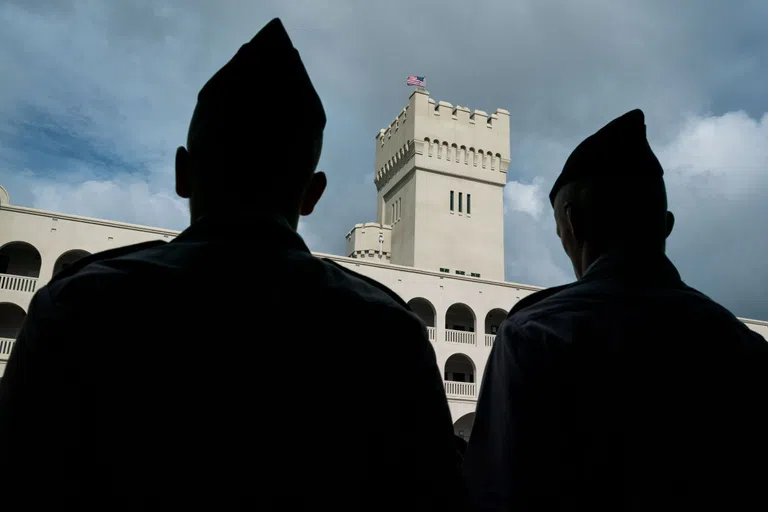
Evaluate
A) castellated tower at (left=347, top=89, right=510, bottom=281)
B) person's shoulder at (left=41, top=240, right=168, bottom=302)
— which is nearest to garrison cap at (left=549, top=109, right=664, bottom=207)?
person's shoulder at (left=41, top=240, right=168, bottom=302)

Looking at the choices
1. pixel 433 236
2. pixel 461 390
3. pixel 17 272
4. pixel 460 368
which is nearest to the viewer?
pixel 17 272

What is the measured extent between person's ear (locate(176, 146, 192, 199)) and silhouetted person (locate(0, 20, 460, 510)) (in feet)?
0.32

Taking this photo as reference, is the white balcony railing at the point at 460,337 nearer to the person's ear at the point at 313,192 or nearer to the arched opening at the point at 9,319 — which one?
the arched opening at the point at 9,319

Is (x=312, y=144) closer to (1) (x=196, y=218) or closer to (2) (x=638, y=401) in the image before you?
(1) (x=196, y=218)

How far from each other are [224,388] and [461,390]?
2675cm

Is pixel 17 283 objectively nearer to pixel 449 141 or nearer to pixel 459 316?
pixel 459 316

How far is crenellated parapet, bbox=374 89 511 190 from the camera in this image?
129ft

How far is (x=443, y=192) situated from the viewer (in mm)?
39375

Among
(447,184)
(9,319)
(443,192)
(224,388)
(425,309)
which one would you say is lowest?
(224,388)

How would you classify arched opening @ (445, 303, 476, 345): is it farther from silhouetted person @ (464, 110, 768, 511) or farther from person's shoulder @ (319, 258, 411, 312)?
person's shoulder @ (319, 258, 411, 312)

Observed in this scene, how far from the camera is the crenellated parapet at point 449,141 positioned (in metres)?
39.4

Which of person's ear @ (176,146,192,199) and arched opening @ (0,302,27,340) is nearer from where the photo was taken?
person's ear @ (176,146,192,199)

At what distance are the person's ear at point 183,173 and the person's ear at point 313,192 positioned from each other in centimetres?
28

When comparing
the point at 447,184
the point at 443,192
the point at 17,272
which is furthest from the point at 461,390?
the point at 17,272
